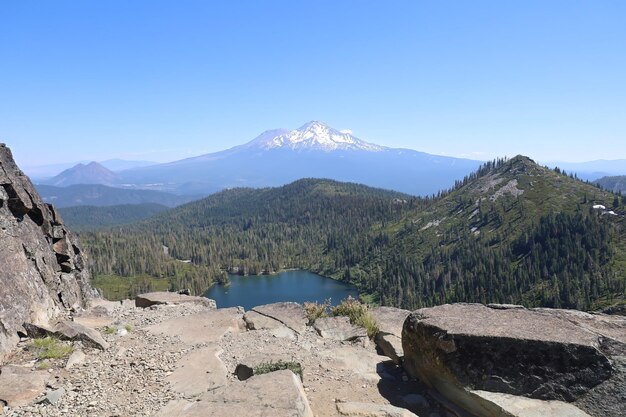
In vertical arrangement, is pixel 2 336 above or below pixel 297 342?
above

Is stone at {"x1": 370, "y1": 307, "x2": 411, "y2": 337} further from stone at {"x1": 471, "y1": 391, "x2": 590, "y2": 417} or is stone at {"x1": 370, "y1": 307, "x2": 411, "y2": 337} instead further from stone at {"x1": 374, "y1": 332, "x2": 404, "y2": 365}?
stone at {"x1": 471, "y1": 391, "x2": 590, "y2": 417}

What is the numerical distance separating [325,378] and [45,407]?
675 cm

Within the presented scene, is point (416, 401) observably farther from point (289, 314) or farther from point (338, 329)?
point (289, 314)

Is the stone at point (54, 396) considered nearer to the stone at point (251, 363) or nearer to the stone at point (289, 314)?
the stone at point (251, 363)

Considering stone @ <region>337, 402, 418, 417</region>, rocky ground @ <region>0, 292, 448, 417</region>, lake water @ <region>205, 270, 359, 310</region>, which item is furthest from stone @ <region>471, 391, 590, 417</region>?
lake water @ <region>205, 270, 359, 310</region>

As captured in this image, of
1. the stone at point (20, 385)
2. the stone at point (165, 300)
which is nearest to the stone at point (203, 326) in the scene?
the stone at point (165, 300)

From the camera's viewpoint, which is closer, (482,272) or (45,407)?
(45,407)

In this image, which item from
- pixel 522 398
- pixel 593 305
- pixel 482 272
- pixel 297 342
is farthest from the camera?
pixel 482 272

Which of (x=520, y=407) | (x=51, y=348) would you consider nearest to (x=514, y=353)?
(x=520, y=407)

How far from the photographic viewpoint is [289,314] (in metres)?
17.8

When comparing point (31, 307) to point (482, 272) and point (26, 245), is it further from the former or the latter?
point (482, 272)

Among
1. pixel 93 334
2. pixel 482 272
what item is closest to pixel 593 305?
pixel 482 272

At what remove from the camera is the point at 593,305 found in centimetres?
11388

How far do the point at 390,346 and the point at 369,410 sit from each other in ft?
16.2
